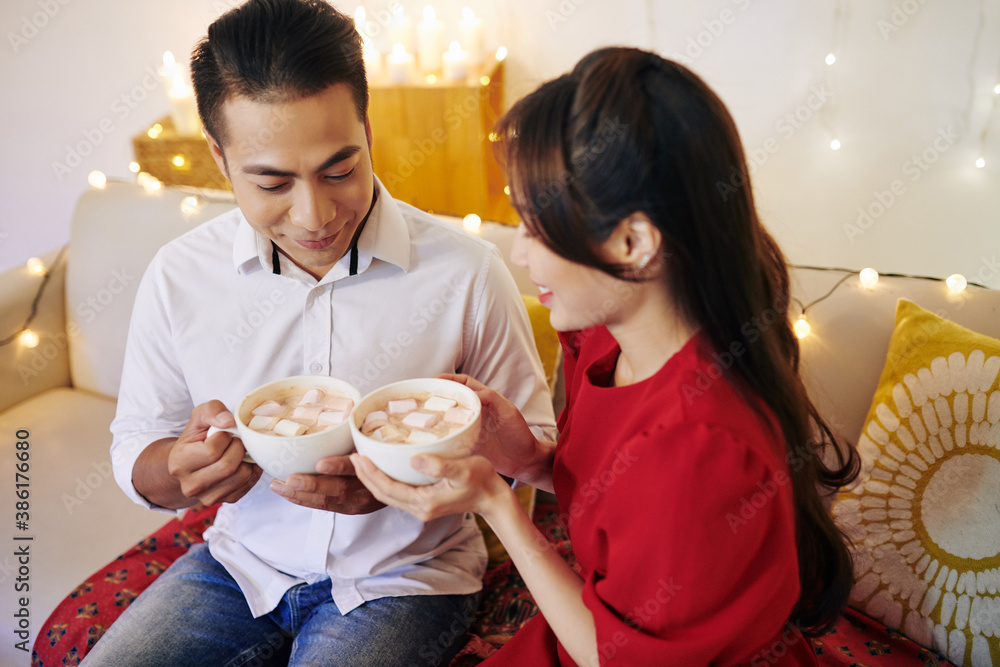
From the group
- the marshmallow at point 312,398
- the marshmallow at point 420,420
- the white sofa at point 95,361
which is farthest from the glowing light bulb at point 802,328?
the marshmallow at point 312,398

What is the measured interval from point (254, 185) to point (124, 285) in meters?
1.12

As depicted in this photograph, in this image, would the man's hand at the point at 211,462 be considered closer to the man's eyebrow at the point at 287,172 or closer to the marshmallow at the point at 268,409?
the marshmallow at the point at 268,409

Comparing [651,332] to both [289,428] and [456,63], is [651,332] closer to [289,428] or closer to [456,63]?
[289,428]

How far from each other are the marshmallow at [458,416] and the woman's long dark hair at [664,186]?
9.8 inches

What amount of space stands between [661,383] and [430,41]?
2628mm

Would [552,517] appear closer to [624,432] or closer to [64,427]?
[624,432]

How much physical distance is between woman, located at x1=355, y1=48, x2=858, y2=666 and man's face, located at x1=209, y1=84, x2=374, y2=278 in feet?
1.03

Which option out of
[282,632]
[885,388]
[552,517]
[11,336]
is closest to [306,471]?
[282,632]

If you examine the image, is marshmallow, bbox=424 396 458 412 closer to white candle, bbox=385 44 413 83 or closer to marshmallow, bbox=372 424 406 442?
marshmallow, bbox=372 424 406 442

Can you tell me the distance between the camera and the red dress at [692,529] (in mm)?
807

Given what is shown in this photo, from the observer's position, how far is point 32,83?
3.41 metres

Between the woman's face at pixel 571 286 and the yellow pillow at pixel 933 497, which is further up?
the woman's face at pixel 571 286

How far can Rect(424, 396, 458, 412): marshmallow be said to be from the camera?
0.97 meters

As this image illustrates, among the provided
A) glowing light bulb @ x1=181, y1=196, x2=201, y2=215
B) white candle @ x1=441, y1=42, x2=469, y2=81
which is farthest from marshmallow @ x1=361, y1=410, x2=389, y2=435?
white candle @ x1=441, y1=42, x2=469, y2=81
